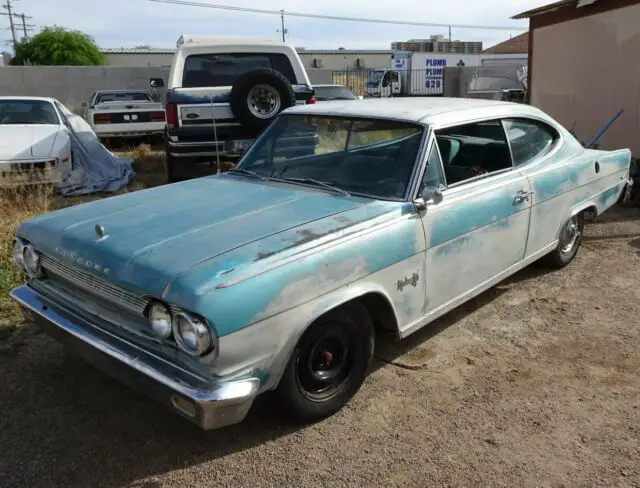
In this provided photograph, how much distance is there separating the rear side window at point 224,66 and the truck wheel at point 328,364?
19.5 ft

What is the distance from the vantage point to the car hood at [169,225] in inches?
102

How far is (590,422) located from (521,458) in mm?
532

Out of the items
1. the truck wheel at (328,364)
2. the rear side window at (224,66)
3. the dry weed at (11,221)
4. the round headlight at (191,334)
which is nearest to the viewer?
the round headlight at (191,334)

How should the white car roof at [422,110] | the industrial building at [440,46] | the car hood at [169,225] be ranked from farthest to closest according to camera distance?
the industrial building at [440,46] → the white car roof at [422,110] → the car hood at [169,225]

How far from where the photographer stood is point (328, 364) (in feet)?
9.93

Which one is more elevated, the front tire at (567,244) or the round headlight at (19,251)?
the round headlight at (19,251)

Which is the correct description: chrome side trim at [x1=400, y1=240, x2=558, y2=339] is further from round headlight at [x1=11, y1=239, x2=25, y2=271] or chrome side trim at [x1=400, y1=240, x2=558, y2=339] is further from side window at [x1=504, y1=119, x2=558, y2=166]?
round headlight at [x1=11, y1=239, x2=25, y2=271]

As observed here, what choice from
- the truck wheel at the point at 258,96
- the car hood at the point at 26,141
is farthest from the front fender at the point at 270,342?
the car hood at the point at 26,141

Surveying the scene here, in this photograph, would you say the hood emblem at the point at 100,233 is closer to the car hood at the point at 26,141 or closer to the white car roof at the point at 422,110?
the white car roof at the point at 422,110

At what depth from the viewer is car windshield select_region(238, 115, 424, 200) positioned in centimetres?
346

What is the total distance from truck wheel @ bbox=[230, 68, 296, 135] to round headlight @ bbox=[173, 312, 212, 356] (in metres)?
5.39

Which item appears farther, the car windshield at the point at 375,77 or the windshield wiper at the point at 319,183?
the car windshield at the point at 375,77

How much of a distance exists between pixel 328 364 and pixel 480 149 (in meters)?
2.06

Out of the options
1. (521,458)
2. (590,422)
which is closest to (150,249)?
(521,458)
